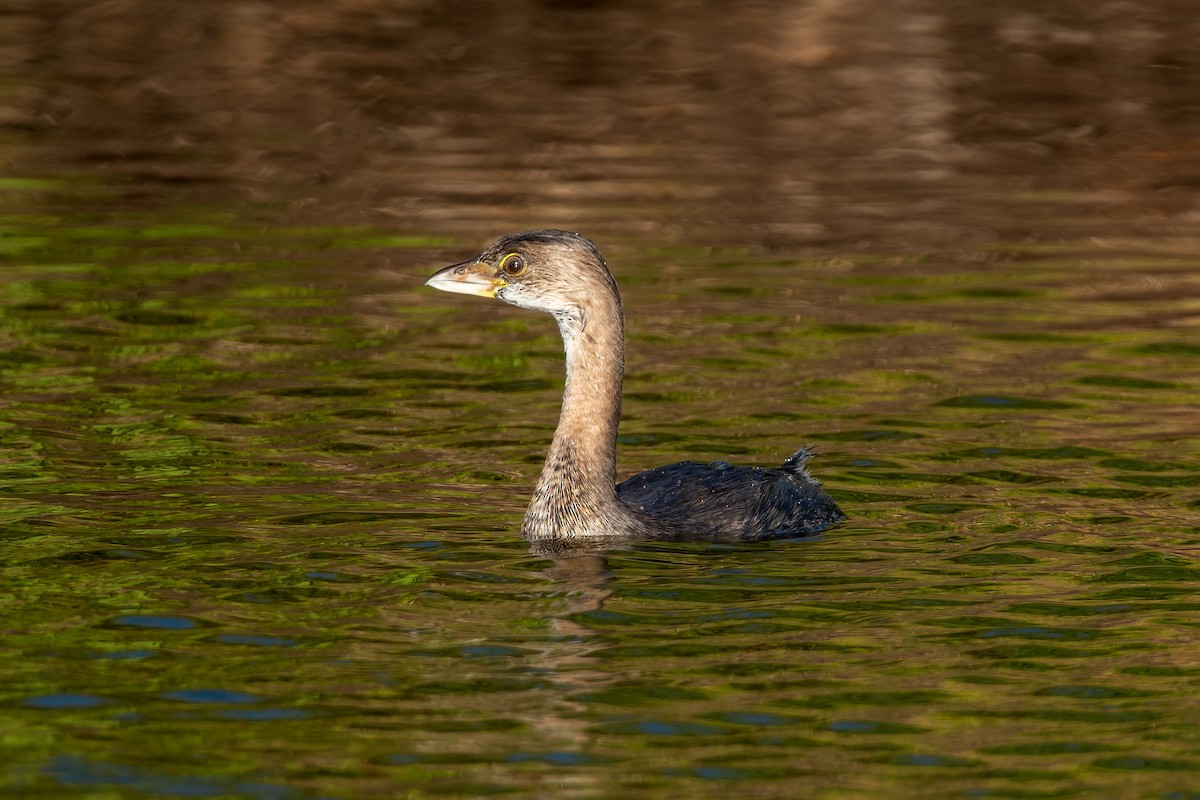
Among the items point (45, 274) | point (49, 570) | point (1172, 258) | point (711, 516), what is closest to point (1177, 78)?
point (1172, 258)

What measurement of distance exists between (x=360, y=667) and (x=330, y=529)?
225 cm

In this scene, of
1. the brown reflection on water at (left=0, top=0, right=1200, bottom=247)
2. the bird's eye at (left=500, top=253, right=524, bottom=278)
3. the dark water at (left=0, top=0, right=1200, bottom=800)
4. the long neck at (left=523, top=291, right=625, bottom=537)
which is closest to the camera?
the dark water at (left=0, top=0, right=1200, bottom=800)

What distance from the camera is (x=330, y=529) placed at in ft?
36.2

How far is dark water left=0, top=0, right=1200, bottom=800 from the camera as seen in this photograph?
27.3 feet

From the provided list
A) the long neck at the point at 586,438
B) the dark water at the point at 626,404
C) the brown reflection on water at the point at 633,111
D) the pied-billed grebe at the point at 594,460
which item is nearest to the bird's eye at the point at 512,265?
the pied-billed grebe at the point at 594,460

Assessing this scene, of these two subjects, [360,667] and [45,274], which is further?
[45,274]

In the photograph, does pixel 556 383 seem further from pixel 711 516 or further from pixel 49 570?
pixel 49 570

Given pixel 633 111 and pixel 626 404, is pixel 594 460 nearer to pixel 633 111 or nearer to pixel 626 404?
pixel 626 404

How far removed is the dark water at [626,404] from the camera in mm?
8336

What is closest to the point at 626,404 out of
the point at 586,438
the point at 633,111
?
the point at 586,438

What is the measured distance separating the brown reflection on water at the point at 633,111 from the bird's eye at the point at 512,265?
7.90 meters

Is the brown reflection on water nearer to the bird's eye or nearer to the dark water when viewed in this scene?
the dark water

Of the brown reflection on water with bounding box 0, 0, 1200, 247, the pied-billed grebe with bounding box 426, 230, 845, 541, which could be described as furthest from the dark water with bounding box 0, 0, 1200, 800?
the pied-billed grebe with bounding box 426, 230, 845, 541

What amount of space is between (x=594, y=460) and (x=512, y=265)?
1.19 metres
